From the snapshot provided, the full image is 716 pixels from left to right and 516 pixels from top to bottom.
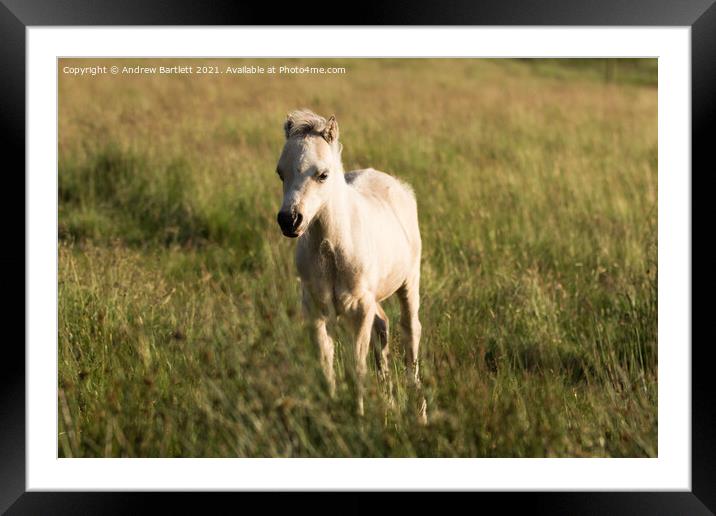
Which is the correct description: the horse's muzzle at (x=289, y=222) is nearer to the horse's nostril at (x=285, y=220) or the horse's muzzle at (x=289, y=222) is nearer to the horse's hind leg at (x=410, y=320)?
the horse's nostril at (x=285, y=220)

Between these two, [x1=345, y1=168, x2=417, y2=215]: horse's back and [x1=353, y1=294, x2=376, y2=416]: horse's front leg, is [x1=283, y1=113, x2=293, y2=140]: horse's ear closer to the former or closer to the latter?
[x1=345, y1=168, x2=417, y2=215]: horse's back

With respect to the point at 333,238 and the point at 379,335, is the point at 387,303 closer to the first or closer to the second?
the point at 379,335

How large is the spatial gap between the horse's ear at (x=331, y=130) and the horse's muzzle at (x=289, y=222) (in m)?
0.55

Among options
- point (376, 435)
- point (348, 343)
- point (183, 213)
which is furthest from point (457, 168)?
point (376, 435)

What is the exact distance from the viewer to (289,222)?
4098 millimetres

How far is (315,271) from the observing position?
4598 millimetres

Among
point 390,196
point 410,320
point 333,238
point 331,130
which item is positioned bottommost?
point 410,320

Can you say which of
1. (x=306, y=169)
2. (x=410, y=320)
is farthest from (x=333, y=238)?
(x=410, y=320)

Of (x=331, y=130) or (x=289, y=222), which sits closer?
(x=289, y=222)

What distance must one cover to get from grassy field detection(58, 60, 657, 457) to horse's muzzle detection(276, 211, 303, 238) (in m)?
0.52

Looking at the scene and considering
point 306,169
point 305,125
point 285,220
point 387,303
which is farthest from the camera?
point 387,303

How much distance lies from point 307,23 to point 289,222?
36.7 inches

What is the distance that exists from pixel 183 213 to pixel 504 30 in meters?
5.01

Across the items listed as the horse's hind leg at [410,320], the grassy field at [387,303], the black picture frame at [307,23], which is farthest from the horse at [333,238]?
the black picture frame at [307,23]
